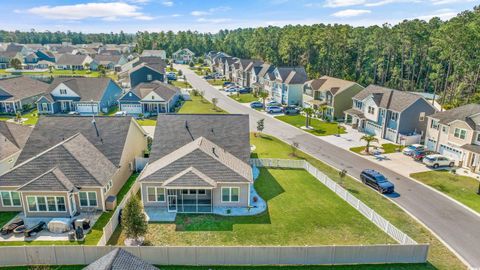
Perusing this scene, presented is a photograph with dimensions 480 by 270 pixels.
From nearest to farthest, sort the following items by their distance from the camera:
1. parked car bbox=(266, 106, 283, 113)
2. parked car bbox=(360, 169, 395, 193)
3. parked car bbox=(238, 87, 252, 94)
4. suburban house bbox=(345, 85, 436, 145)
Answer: parked car bbox=(360, 169, 395, 193) → suburban house bbox=(345, 85, 436, 145) → parked car bbox=(266, 106, 283, 113) → parked car bbox=(238, 87, 252, 94)

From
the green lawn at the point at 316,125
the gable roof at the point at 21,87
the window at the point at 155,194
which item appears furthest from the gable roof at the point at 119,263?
the gable roof at the point at 21,87

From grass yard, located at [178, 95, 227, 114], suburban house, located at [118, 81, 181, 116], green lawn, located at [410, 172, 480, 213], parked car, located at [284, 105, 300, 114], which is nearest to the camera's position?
green lawn, located at [410, 172, 480, 213]

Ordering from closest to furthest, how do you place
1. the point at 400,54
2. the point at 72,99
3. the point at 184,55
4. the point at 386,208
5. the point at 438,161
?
1. the point at 386,208
2. the point at 438,161
3. the point at 72,99
4. the point at 400,54
5. the point at 184,55

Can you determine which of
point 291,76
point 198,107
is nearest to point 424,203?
point 291,76

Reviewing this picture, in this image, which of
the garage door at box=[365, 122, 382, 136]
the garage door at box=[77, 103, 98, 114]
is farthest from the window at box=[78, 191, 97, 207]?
the garage door at box=[365, 122, 382, 136]

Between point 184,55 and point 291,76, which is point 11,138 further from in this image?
point 184,55

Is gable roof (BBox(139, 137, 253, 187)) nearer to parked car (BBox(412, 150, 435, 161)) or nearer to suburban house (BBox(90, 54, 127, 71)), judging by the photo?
parked car (BBox(412, 150, 435, 161))

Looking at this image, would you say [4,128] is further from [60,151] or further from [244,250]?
[244,250]

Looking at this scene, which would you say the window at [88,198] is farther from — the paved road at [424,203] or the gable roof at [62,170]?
the paved road at [424,203]

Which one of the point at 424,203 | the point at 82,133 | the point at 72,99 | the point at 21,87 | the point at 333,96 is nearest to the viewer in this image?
the point at 424,203
